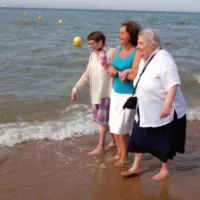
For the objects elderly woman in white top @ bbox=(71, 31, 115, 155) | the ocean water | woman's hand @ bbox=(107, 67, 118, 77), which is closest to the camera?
woman's hand @ bbox=(107, 67, 118, 77)

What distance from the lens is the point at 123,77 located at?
4137 mm

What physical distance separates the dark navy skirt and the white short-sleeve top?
86 millimetres

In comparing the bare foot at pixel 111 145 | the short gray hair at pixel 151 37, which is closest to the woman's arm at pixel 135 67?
the short gray hair at pixel 151 37

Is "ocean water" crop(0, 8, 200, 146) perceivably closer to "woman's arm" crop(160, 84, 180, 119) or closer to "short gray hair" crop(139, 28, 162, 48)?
"short gray hair" crop(139, 28, 162, 48)

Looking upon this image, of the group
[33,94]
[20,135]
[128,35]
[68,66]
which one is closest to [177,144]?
[128,35]

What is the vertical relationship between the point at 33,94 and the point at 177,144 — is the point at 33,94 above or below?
below

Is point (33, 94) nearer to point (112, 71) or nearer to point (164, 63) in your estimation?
point (112, 71)

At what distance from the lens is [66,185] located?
4270mm

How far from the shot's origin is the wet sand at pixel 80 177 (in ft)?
13.3

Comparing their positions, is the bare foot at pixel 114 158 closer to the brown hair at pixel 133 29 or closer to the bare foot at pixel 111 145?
the bare foot at pixel 111 145

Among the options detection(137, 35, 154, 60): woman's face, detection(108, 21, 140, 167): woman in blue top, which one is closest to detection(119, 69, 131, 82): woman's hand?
detection(108, 21, 140, 167): woman in blue top

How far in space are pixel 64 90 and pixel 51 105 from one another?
129 cm

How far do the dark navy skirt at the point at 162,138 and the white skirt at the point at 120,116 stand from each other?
26cm

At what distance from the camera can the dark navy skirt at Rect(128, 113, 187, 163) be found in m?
3.97
